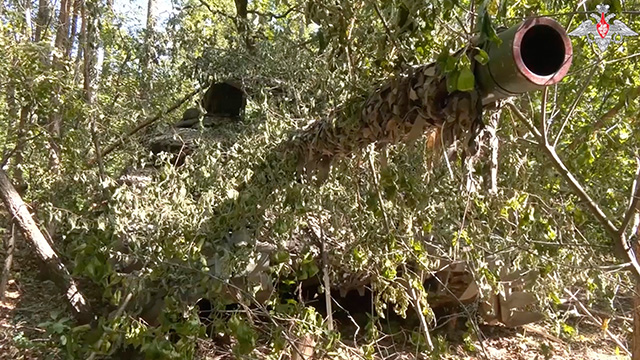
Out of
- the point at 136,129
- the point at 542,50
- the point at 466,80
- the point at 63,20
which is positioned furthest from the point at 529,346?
the point at 63,20

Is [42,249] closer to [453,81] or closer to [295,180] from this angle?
[295,180]

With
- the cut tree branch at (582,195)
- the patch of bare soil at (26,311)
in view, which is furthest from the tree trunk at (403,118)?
the patch of bare soil at (26,311)

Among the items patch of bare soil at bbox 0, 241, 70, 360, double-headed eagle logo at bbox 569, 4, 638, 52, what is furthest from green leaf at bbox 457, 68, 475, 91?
patch of bare soil at bbox 0, 241, 70, 360

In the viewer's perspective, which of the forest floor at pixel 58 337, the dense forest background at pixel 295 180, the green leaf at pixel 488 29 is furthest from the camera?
the forest floor at pixel 58 337

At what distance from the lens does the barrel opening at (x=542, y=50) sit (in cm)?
130

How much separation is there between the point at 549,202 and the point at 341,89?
1585 millimetres

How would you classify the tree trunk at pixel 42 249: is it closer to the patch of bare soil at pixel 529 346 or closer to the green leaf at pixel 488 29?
the green leaf at pixel 488 29

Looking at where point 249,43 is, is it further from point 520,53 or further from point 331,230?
point 520,53

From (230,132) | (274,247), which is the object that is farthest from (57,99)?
(274,247)

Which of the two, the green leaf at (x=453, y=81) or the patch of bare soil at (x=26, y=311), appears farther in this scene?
the patch of bare soil at (x=26, y=311)

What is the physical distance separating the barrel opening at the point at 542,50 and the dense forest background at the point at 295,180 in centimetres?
16

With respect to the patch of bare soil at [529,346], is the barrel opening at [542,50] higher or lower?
higher

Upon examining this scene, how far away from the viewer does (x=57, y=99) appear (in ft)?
11.2

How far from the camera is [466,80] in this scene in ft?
4.15
